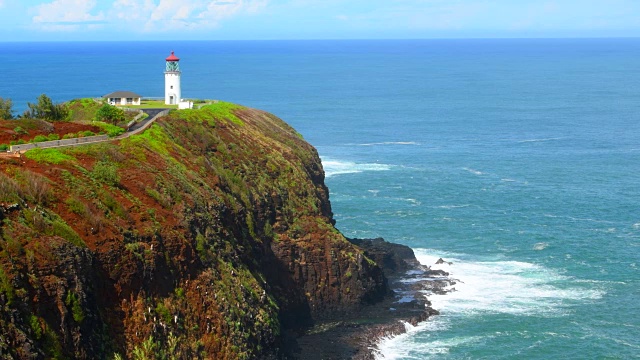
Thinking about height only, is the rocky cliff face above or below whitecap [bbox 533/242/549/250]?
above

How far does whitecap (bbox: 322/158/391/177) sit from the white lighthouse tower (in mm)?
28187

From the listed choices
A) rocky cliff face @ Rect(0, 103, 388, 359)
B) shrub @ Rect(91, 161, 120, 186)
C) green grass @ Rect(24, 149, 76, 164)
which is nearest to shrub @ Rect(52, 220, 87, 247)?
rocky cliff face @ Rect(0, 103, 388, 359)

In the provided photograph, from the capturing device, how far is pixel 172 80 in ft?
318

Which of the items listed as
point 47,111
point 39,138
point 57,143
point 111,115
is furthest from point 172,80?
point 57,143

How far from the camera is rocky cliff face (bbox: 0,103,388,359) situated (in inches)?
1813

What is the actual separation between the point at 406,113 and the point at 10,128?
127 metres

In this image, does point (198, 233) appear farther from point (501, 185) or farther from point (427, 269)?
point (501, 185)

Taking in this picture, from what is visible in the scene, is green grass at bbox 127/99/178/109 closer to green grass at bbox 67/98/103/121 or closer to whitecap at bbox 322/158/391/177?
green grass at bbox 67/98/103/121

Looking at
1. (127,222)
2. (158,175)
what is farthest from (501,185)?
(127,222)

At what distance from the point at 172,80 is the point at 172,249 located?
43825mm

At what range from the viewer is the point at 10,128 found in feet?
216

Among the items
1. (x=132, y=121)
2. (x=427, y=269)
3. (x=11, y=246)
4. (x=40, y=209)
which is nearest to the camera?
(x=11, y=246)

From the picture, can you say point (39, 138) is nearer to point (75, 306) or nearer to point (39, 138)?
point (39, 138)

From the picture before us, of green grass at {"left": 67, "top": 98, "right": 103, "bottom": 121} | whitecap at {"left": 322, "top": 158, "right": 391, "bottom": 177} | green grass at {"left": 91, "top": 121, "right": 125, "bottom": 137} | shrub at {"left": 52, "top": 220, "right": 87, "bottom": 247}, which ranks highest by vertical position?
green grass at {"left": 91, "top": 121, "right": 125, "bottom": 137}
